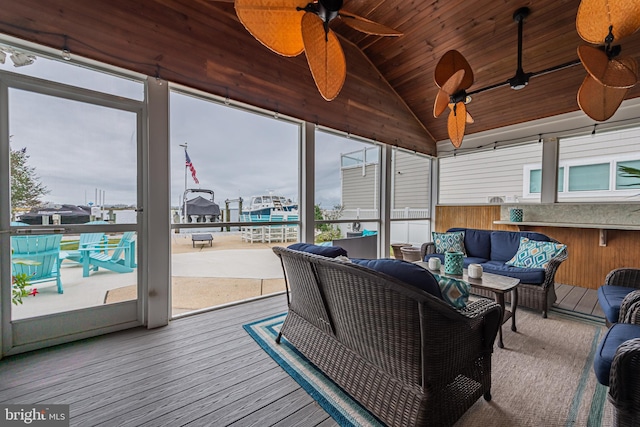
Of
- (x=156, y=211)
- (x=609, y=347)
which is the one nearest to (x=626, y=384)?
(x=609, y=347)

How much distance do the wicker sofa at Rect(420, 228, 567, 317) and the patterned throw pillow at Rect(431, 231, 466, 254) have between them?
0.10 meters

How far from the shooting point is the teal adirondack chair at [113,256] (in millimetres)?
2441

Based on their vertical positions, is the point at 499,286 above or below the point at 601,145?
below

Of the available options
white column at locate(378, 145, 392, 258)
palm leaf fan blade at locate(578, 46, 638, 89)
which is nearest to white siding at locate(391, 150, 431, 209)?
white column at locate(378, 145, 392, 258)

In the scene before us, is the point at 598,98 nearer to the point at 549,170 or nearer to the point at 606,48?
the point at 606,48

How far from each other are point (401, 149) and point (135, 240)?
4679 mm

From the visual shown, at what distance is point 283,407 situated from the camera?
1.60m

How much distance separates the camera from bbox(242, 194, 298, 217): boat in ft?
11.4

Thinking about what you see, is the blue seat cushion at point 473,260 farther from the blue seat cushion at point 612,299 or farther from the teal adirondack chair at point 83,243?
the teal adirondack chair at point 83,243

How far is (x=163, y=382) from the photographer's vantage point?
→ 180 cm

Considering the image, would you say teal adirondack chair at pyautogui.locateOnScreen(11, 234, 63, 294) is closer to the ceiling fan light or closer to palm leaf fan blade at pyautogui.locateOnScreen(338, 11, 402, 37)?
the ceiling fan light

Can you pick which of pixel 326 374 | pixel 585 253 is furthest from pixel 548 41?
pixel 326 374

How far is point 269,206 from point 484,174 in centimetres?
436

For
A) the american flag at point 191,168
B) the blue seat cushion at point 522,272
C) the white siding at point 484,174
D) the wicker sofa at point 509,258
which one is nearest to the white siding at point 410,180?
the white siding at point 484,174
